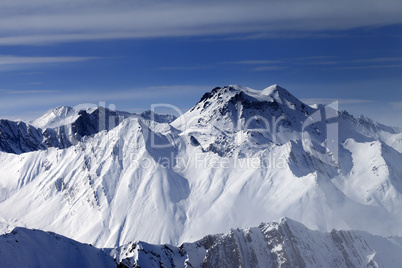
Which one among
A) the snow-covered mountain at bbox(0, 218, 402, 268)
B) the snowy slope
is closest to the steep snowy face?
the snow-covered mountain at bbox(0, 218, 402, 268)

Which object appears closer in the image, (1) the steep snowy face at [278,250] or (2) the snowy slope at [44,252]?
(2) the snowy slope at [44,252]

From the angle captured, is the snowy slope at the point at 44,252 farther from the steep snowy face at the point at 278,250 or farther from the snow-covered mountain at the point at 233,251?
the steep snowy face at the point at 278,250

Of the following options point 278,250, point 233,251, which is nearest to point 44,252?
point 233,251

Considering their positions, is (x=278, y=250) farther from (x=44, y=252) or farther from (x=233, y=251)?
(x=44, y=252)

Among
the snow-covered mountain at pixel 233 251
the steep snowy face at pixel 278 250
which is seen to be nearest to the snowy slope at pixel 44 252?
the snow-covered mountain at pixel 233 251

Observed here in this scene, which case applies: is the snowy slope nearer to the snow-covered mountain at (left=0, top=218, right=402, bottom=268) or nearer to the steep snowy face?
the snow-covered mountain at (left=0, top=218, right=402, bottom=268)

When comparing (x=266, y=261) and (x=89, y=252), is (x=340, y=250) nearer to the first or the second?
(x=266, y=261)

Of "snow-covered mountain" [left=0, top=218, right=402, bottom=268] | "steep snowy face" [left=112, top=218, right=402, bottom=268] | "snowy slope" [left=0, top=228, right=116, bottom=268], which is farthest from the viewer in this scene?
"steep snowy face" [left=112, top=218, right=402, bottom=268]

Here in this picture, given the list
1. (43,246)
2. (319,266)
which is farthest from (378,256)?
(43,246)
